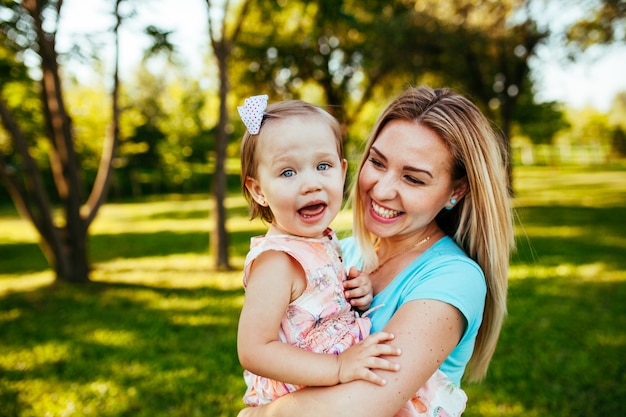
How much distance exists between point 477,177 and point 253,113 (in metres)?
0.90

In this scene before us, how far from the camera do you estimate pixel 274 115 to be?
1862 mm

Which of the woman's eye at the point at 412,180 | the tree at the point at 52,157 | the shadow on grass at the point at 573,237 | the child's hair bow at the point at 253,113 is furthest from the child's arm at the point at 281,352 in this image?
the tree at the point at 52,157

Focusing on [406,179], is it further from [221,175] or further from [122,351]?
[221,175]

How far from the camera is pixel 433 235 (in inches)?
86.1

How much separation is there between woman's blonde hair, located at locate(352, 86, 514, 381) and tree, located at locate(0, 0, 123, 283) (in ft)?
22.7

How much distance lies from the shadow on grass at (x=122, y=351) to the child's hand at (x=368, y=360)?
10.3 ft

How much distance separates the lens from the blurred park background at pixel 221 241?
488cm

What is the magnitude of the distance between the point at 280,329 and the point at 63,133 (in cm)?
749

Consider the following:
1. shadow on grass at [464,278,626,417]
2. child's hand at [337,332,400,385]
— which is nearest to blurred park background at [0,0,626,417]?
shadow on grass at [464,278,626,417]

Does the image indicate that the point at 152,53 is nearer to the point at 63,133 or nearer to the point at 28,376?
the point at 63,133

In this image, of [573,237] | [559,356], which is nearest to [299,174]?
[559,356]

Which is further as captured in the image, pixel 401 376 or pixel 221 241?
pixel 221 241

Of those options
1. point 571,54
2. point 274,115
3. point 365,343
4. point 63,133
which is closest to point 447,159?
point 274,115

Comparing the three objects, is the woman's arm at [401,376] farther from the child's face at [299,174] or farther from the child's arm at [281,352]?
the child's face at [299,174]
